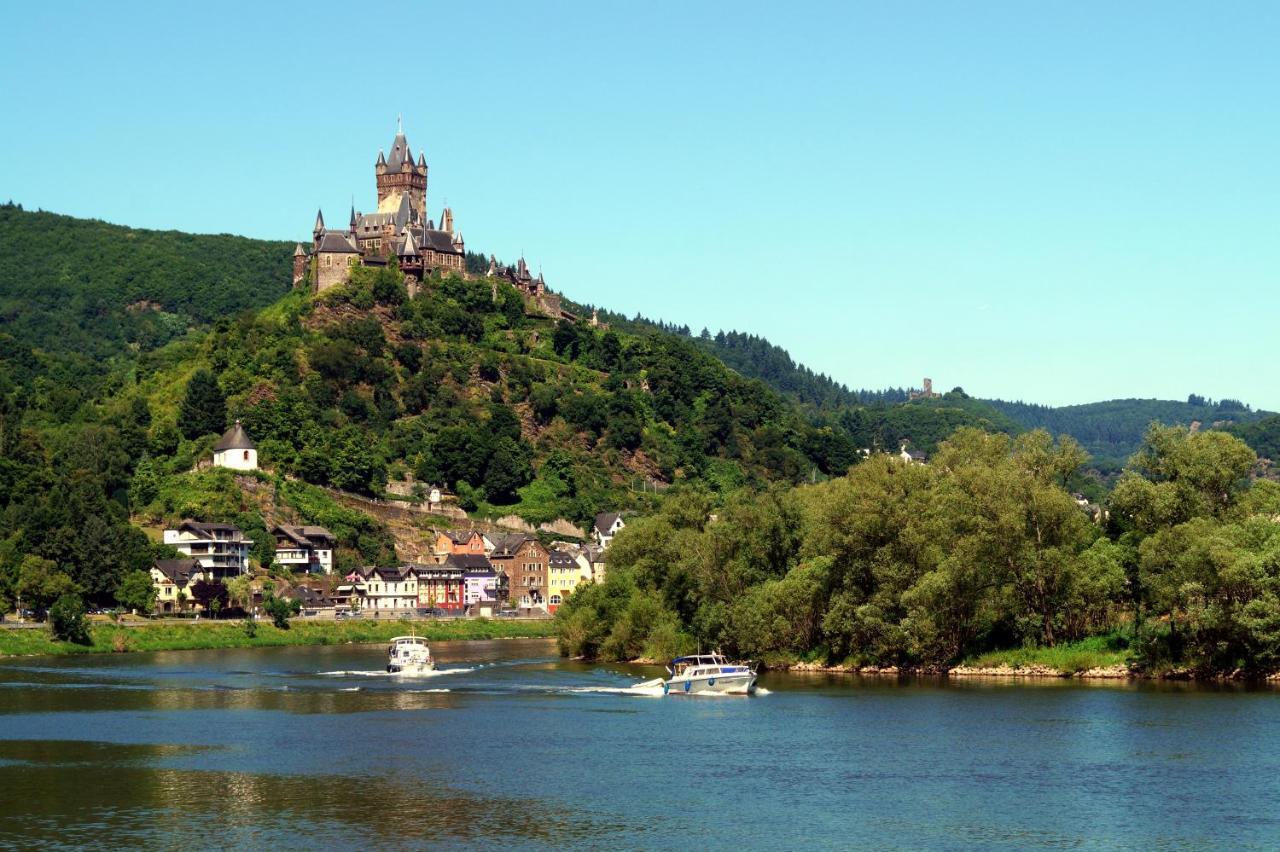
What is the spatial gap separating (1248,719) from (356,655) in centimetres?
7847

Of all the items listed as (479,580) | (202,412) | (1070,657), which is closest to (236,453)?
(202,412)

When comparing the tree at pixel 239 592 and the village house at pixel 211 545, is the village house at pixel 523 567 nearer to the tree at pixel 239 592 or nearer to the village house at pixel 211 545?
→ the village house at pixel 211 545

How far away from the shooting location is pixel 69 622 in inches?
4798

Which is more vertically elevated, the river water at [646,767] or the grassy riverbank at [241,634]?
the grassy riverbank at [241,634]

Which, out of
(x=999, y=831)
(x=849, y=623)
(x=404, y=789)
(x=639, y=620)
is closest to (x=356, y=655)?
(x=639, y=620)

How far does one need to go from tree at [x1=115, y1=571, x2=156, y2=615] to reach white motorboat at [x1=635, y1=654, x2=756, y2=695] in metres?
59.4

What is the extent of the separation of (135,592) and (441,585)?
4880cm

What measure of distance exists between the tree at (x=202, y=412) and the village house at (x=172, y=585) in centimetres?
4291

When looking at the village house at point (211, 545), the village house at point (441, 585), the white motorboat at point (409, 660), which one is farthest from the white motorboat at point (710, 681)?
the village house at point (441, 585)

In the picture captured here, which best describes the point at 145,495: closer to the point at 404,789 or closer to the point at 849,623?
the point at 849,623

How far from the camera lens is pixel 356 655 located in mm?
133000

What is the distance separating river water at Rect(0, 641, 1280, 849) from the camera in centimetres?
5228

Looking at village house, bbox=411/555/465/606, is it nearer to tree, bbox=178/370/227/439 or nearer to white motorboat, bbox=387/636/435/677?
tree, bbox=178/370/227/439

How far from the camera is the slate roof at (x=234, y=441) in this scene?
184 meters
